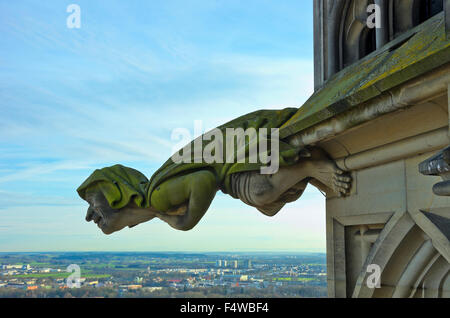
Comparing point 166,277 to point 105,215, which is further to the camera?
point 166,277

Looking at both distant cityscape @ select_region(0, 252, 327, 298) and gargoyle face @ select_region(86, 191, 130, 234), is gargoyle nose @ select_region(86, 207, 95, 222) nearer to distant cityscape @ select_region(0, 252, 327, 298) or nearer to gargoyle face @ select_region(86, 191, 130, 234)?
gargoyle face @ select_region(86, 191, 130, 234)

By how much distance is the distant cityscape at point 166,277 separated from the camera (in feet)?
18.7

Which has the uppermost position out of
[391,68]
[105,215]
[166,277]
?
[391,68]

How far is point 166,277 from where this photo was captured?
7.94 metres

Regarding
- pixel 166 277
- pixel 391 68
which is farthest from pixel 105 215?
pixel 391 68

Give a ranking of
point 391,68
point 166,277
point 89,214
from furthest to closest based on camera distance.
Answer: point 166,277
point 89,214
point 391,68

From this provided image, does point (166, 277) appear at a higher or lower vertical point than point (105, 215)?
lower

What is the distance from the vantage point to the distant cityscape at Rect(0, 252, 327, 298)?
5.71 metres

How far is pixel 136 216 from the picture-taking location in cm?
573

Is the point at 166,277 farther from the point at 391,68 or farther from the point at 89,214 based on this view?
the point at 391,68

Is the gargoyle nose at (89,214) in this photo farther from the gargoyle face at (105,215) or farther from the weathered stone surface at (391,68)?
the weathered stone surface at (391,68)

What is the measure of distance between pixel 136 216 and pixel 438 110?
344 centimetres
